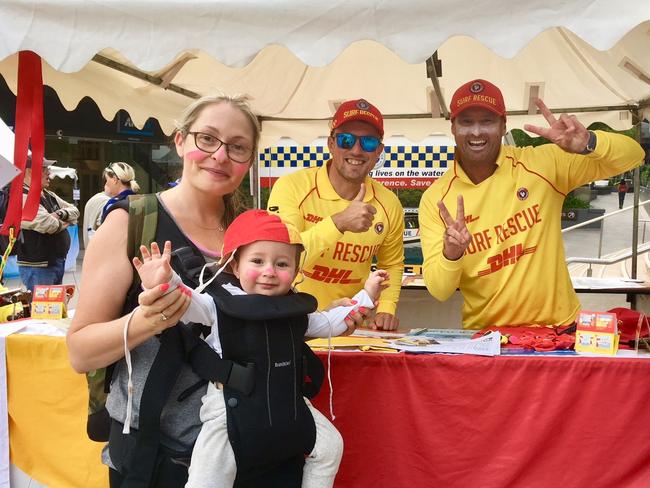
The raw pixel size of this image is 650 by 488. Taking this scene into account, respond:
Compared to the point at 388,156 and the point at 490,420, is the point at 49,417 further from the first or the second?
the point at 388,156

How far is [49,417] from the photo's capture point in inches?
102

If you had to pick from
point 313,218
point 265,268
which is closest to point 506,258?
point 313,218

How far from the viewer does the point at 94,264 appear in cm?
137

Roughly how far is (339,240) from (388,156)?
5.34 m

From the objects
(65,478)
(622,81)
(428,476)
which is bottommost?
(65,478)

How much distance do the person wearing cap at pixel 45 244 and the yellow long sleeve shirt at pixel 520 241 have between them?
4241 mm

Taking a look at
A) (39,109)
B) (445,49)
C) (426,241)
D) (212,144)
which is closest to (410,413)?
(426,241)

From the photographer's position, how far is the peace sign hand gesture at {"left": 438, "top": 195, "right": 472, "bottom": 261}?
2.29 metres

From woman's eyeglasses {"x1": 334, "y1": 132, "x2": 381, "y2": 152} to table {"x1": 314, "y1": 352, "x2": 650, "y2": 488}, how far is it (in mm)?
1129

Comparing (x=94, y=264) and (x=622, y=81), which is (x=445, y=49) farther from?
(x=94, y=264)

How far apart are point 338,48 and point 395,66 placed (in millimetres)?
2900

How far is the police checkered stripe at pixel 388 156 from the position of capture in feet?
25.4

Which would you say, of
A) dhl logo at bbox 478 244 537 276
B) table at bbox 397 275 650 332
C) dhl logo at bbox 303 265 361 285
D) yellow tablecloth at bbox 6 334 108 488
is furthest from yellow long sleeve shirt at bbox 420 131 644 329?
table at bbox 397 275 650 332

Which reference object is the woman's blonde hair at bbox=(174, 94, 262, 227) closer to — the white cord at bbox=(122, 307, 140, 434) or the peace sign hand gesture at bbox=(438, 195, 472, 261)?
the white cord at bbox=(122, 307, 140, 434)
